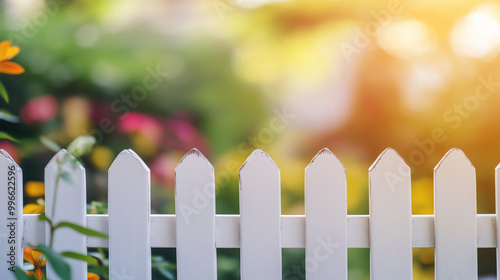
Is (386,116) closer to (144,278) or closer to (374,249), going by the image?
(374,249)

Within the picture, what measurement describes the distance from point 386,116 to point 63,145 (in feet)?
3.96

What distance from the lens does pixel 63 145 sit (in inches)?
81.6

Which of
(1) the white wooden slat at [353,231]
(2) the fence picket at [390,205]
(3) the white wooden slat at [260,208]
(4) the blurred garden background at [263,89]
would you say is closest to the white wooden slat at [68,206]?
(1) the white wooden slat at [353,231]

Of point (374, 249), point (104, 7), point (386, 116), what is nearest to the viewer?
point (374, 249)

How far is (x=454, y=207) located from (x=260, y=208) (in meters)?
0.42

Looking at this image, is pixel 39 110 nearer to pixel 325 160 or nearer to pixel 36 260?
pixel 36 260

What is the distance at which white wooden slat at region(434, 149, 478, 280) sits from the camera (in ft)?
3.85

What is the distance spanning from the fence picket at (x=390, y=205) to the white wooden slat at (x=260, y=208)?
20 centimetres

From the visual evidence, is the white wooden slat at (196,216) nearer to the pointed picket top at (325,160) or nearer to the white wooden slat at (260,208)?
the white wooden slat at (260,208)

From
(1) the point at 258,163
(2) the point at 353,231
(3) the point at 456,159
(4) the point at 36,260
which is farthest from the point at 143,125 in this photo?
(3) the point at 456,159

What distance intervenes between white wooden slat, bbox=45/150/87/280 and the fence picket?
2.07 feet

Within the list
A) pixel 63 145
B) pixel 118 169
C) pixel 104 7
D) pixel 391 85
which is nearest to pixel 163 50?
pixel 104 7

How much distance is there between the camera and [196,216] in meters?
1.18

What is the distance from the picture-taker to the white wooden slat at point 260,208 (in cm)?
117
